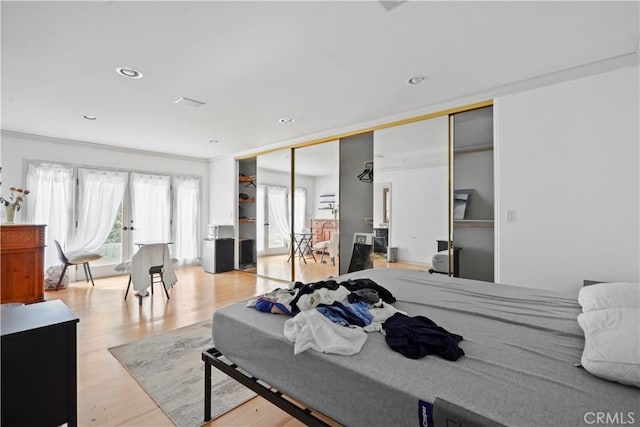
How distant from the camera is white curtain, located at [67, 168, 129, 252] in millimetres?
5426

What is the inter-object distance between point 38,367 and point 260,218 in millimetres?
5182

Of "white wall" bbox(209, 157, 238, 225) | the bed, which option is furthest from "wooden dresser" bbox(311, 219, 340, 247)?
the bed

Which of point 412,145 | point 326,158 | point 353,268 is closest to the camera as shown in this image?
point 412,145

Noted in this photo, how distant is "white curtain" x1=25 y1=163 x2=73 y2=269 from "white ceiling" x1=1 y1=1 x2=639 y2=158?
1.47 m

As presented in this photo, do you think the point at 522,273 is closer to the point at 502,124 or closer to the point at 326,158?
the point at 502,124

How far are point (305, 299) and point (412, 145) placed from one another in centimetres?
311

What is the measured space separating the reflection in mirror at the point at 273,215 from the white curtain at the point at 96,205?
2660 millimetres

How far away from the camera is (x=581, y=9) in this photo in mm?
1943

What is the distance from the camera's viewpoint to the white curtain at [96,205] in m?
5.43

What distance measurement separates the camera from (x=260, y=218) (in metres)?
6.51

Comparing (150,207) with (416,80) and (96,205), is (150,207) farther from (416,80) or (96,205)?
(416,80)

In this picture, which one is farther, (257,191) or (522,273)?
(257,191)

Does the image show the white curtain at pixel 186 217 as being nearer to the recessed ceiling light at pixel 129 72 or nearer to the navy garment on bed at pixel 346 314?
the recessed ceiling light at pixel 129 72

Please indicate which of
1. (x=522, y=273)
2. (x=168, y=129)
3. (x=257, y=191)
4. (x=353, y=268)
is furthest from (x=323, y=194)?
(x=522, y=273)
